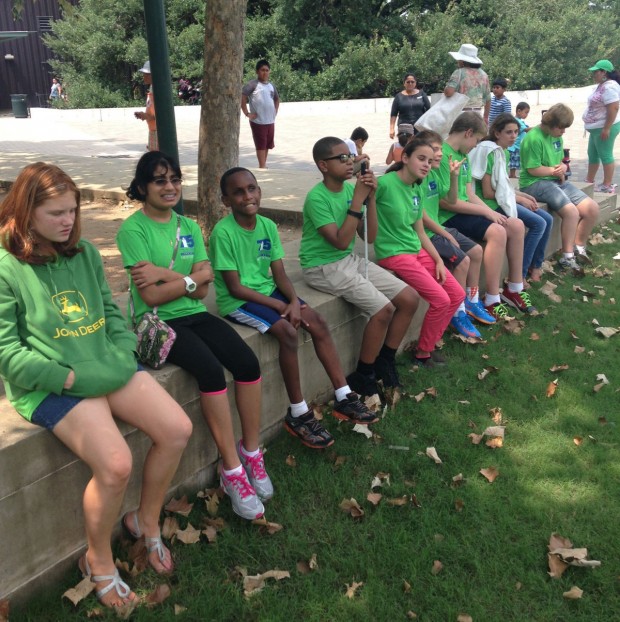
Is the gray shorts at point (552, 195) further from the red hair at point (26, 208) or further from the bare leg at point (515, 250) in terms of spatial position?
the red hair at point (26, 208)

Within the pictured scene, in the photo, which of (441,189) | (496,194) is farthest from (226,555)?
(496,194)

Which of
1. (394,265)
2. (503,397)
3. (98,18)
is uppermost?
(98,18)

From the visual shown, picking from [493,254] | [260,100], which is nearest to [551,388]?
[493,254]

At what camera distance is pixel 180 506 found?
3408 millimetres

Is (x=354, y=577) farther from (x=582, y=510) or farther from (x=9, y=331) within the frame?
(x=9, y=331)

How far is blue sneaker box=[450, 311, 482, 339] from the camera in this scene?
5.49 metres

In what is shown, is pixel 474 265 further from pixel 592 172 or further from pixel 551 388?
pixel 592 172

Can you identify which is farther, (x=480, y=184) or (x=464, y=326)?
(x=480, y=184)

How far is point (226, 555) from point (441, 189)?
3.59 m

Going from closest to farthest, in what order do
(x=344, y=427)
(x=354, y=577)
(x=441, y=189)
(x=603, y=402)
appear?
(x=354, y=577)
(x=344, y=427)
(x=603, y=402)
(x=441, y=189)

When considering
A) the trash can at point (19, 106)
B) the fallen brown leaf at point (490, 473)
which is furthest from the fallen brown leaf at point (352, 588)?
the trash can at point (19, 106)

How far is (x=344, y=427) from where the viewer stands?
4180mm

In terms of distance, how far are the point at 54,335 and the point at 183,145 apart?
15.5m

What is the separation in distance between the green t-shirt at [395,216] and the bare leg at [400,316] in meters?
0.45
